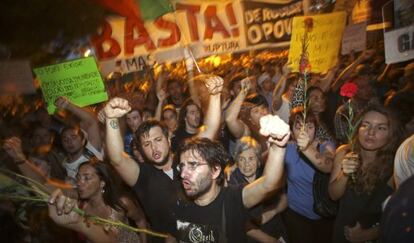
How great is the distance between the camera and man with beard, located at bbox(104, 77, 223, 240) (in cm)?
282

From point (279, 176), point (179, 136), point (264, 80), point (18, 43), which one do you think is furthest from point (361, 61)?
point (18, 43)

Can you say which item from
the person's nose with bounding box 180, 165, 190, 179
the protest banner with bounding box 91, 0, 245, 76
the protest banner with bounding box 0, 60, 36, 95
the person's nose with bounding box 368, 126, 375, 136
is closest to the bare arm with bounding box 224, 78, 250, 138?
the person's nose with bounding box 368, 126, 375, 136

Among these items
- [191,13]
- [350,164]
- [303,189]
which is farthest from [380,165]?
[191,13]

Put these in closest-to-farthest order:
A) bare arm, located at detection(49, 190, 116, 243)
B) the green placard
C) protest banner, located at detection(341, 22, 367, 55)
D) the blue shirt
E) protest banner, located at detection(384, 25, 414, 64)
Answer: bare arm, located at detection(49, 190, 116, 243), the blue shirt, the green placard, protest banner, located at detection(384, 25, 414, 64), protest banner, located at detection(341, 22, 367, 55)

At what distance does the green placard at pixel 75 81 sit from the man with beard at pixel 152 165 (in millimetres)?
894

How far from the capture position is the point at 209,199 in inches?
107

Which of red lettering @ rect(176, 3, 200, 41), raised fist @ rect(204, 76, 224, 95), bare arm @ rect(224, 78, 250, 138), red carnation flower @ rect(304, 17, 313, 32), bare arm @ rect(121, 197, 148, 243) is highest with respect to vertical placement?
red lettering @ rect(176, 3, 200, 41)

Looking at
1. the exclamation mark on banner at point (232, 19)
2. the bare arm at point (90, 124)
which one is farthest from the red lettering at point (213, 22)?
the bare arm at point (90, 124)

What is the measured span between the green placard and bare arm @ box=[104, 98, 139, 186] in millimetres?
1144

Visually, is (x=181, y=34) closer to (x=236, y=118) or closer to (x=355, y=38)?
(x=236, y=118)

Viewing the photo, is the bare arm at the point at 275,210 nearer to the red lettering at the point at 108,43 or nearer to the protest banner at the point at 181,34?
the protest banner at the point at 181,34

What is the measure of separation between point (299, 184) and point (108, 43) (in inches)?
115

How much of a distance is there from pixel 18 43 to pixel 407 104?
588 cm

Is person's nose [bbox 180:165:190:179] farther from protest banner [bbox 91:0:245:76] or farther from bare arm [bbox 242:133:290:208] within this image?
protest banner [bbox 91:0:245:76]
